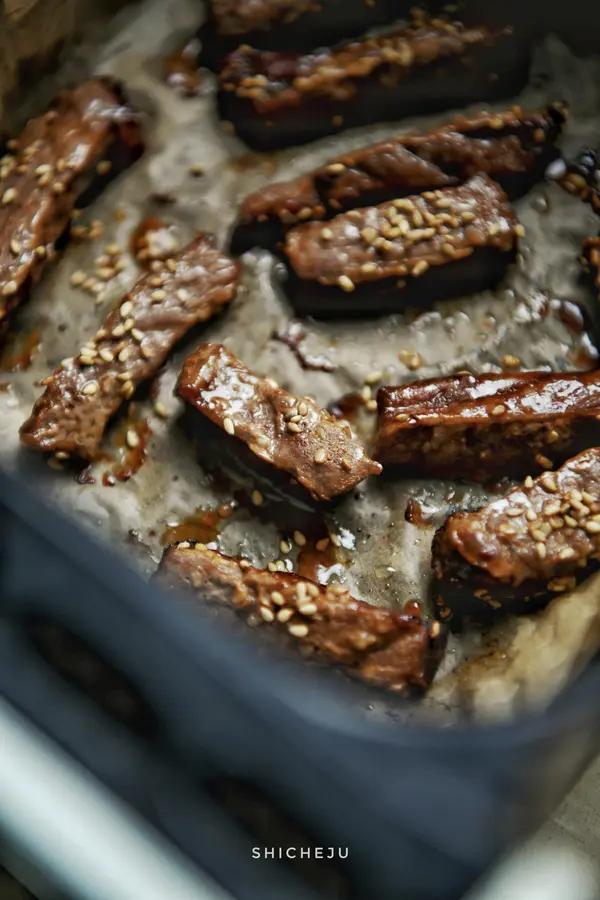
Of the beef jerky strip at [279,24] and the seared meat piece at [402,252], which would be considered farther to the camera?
the beef jerky strip at [279,24]

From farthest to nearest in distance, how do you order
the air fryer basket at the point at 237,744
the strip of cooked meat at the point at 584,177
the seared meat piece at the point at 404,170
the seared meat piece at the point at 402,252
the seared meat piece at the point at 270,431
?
the strip of cooked meat at the point at 584,177
the seared meat piece at the point at 404,170
the seared meat piece at the point at 402,252
the seared meat piece at the point at 270,431
the air fryer basket at the point at 237,744

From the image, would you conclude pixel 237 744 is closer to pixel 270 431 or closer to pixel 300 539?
pixel 300 539

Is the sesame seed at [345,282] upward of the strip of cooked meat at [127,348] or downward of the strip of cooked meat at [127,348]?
downward

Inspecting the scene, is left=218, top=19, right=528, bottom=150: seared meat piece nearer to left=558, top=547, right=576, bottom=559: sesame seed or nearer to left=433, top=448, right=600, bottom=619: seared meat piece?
left=433, top=448, right=600, bottom=619: seared meat piece

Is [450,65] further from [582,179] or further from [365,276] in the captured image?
[365,276]

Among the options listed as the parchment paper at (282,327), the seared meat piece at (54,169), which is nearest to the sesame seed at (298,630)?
the parchment paper at (282,327)

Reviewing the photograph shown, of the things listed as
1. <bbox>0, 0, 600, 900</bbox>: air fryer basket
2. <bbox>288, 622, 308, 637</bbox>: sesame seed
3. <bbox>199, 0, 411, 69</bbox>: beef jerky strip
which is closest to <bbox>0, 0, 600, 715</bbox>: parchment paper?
<bbox>199, 0, 411, 69</bbox>: beef jerky strip

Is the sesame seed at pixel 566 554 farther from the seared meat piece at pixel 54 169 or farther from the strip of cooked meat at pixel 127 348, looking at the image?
the seared meat piece at pixel 54 169
